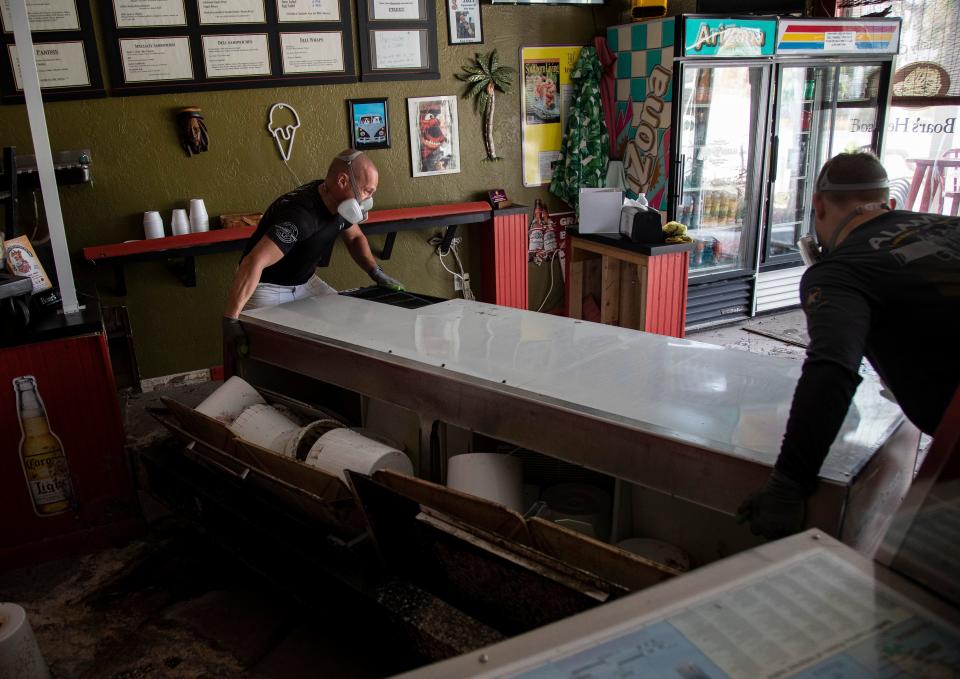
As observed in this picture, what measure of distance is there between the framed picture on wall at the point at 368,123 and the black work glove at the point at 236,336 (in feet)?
6.95

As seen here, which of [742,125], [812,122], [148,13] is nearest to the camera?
[148,13]

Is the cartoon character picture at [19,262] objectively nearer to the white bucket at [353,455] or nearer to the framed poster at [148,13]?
the white bucket at [353,455]

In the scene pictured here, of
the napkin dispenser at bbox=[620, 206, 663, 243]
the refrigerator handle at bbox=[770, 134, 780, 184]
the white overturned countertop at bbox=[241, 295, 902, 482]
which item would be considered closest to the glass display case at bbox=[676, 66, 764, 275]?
the refrigerator handle at bbox=[770, 134, 780, 184]

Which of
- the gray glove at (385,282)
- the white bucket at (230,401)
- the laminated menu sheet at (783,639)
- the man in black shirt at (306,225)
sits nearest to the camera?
the laminated menu sheet at (783,639)

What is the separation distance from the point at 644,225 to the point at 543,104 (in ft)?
4.51

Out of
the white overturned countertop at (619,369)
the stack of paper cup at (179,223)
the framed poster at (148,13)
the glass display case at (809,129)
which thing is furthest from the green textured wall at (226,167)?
the white overturned countertop at (619,369)

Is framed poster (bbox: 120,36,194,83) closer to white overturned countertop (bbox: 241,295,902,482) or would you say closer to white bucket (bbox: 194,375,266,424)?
white overturned countertop (bbox: 241,295,902,482)

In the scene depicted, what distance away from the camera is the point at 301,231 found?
9.56ft

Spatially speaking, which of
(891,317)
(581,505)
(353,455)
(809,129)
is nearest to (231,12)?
(353,455)

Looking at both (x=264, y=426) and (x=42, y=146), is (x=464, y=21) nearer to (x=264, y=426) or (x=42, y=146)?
(x=42, y=146)

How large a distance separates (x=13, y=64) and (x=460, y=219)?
2.55m

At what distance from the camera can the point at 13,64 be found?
366cm

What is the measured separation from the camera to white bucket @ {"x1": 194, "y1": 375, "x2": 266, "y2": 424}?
247 centimetres

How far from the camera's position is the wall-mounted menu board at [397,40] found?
437 cm
